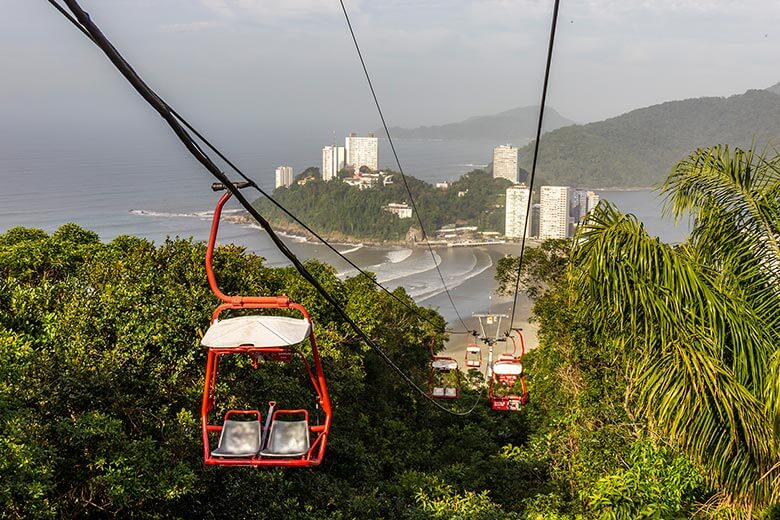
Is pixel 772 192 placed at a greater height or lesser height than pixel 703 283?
greater

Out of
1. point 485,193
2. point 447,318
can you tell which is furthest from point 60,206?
point 447,318

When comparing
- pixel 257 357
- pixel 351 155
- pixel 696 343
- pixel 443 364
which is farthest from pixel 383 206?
pixel 696 343

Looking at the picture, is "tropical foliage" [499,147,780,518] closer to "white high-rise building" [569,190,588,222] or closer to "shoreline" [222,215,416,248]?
"shoreline" [222,215,416,248]

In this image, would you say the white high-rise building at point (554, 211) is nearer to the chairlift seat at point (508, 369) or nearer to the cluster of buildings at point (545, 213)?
the cluster of buildings at point (545, 213)

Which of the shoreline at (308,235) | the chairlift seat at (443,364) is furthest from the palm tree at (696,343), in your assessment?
the shoreline at (308,235)

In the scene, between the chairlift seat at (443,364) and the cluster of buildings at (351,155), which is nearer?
the chairlift seat at (443,364)

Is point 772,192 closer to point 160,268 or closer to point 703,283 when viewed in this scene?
point 703,283

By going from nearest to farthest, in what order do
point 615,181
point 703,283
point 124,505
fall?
point 703,283, point 124,505, point 615,181
